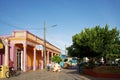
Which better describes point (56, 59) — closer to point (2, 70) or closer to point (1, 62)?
point (1, 62)

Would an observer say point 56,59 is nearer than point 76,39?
No

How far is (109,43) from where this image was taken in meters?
27.2

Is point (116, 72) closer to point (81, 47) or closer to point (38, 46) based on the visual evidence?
point (81, 47)

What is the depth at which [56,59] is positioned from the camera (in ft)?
171

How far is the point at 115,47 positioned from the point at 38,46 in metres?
15.4

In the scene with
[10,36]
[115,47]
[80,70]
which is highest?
[10,36]

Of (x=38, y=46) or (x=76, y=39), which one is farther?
(x=38, y=46)

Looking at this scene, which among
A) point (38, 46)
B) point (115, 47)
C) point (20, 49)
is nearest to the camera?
point (115, 47)

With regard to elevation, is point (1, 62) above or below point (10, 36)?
below

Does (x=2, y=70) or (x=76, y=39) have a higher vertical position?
(x=76, y=39)

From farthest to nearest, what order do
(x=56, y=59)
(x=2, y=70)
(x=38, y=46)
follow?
(x=56, y=59) → (x=38, y=46) → (x=2, y=70)

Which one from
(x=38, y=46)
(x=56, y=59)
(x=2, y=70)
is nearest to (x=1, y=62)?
(x=38, y=46)

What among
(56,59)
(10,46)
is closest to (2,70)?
(10,46)

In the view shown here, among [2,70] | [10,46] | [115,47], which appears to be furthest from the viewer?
[10,46]
